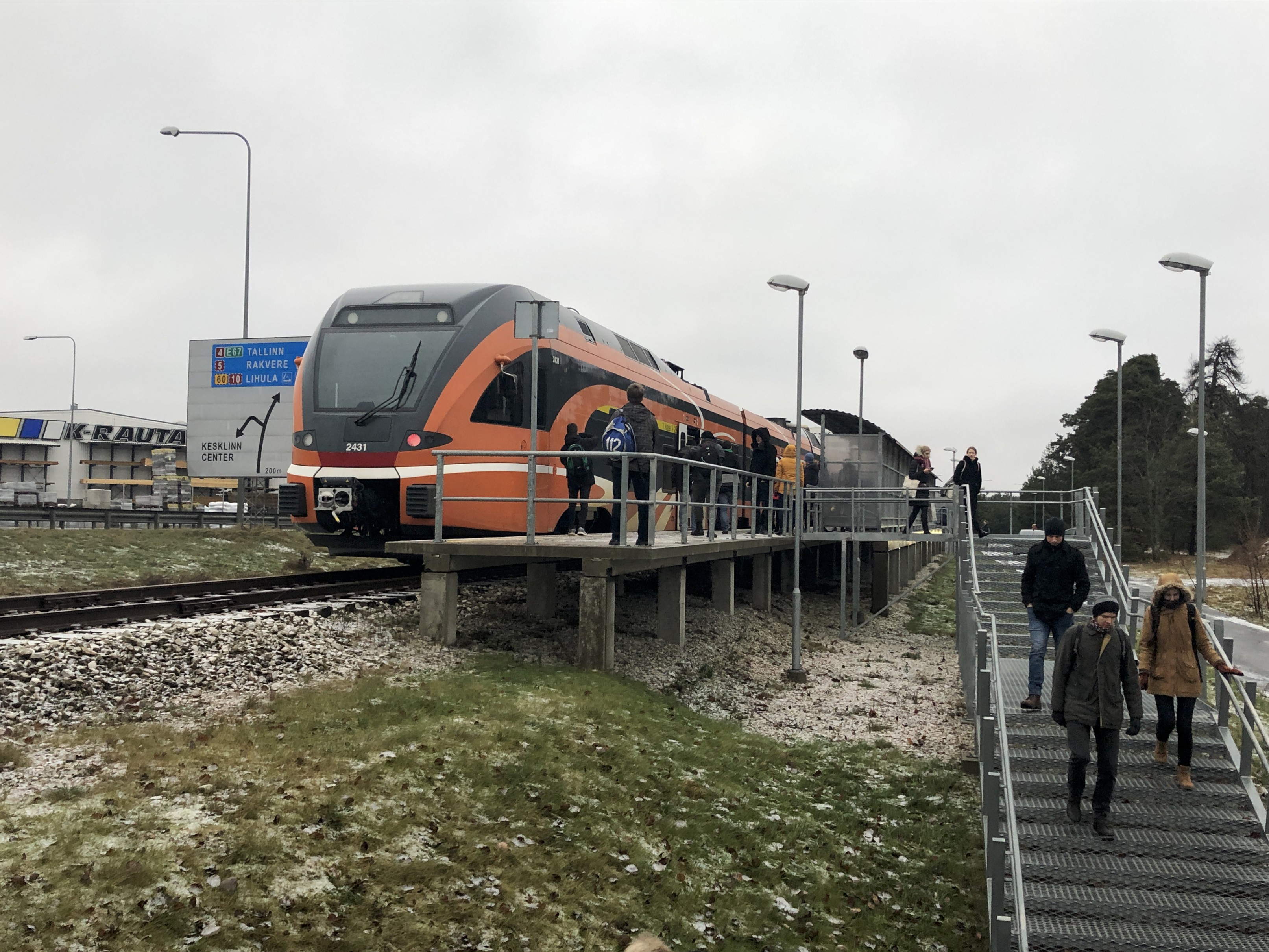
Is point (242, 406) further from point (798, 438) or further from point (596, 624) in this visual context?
point (596, 624)

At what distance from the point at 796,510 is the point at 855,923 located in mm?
9514

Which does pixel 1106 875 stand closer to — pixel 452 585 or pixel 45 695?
pixel 452 585

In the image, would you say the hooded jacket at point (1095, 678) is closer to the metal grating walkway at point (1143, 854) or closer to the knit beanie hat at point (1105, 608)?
the knit beanie hat at point (1105, 608)

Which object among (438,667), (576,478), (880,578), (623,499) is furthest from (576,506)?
(880,578)

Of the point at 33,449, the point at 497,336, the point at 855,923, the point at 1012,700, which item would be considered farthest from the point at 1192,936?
the point at 33,449

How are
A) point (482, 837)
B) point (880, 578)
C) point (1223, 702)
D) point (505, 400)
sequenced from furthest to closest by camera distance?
point (880, 578)
point (505, 400)
point (1223, 702)
point (482, 837)

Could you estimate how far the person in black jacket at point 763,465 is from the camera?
1928 centimetres

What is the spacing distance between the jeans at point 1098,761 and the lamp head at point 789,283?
383 inches

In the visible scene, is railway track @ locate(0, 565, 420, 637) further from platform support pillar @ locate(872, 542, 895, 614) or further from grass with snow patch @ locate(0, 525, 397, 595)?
platform support pillar @ locate(872, 542, 895, 614)

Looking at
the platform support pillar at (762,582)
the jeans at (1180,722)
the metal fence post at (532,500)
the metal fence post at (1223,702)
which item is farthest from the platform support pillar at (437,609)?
the platform support pillar at (762,582)

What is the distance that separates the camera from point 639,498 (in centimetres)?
1347

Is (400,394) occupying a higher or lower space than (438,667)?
higher

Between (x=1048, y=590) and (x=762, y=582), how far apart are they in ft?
34.3

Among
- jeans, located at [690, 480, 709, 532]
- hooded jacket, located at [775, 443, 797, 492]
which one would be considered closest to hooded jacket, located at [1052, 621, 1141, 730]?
jeans, located at [690, 480, 709, 532]
